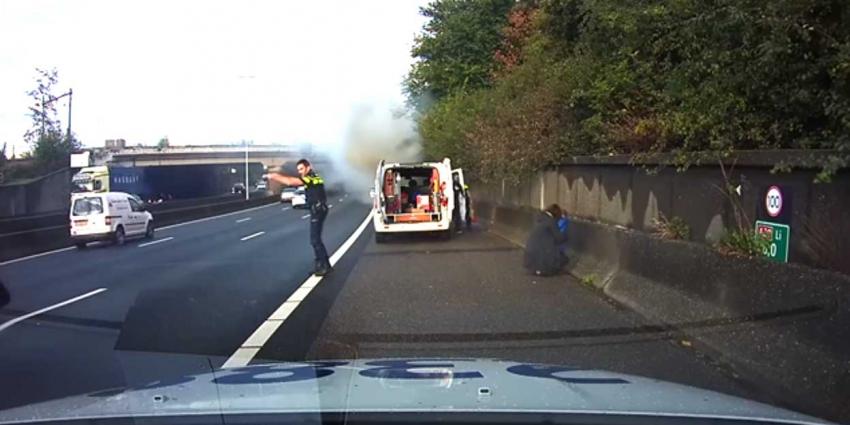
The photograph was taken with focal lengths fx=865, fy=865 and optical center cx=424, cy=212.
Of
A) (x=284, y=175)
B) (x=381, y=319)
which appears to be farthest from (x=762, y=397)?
(x=284, y=175)

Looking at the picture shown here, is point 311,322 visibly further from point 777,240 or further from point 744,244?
point 777,240

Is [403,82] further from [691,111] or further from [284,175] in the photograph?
[691,111]

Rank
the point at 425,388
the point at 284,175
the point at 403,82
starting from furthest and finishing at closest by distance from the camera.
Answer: the point at 403,82, the point at 284,175, the point at 425,388

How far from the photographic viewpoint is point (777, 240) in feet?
25.7

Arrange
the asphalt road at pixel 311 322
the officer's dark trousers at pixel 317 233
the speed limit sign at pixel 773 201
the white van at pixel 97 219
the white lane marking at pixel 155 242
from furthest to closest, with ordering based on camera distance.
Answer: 1. the white van at pixel 97 219
2. the white lane marking at pixel 155 242
3. the officer's dark trousers at pixel 317 233
4. the speed limit sign at pixel 773 201
5. the asphalt road at pixel 311 322

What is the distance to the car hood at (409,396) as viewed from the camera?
296 centimetres

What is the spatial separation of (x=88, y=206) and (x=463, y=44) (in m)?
17.6

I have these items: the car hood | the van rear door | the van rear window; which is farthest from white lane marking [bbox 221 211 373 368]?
the van rear window

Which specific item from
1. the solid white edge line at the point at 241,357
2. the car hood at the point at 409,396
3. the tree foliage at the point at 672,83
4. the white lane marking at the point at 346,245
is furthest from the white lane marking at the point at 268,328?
the tree foliage at the point at 672,83

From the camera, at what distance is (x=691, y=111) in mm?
9844

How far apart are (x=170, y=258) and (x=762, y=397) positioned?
15.3 m

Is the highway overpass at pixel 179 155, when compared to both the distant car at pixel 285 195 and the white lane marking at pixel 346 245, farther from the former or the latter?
the white lane marking at pixel 346 245

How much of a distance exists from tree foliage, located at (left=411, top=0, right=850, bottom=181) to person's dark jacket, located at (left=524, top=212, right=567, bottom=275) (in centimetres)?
176

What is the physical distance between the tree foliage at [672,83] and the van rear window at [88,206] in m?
10.8
